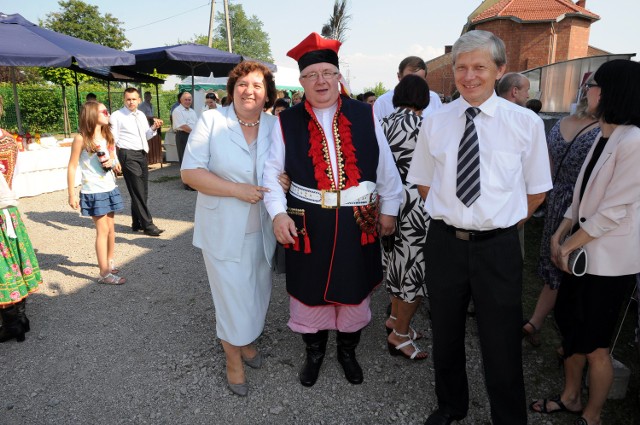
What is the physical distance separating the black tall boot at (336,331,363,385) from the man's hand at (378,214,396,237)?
716mm

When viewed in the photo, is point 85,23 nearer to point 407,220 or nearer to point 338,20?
point 338,20

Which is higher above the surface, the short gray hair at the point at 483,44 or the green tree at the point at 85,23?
the green tree at the point at 85,23

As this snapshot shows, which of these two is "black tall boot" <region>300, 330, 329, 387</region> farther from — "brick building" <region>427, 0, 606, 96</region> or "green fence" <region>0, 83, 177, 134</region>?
"brick building" <region>427, 0, 606, 96</region>

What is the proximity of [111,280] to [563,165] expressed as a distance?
4.37 metres

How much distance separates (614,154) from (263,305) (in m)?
2.17

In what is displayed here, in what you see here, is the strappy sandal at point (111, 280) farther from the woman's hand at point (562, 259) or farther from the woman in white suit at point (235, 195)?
the woman's hand at point (562, 259)

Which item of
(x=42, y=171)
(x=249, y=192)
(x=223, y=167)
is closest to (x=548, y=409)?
(x=249, y=192)

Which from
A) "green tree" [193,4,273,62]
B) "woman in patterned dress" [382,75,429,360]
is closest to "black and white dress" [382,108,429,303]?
"woman in patterned dress" [382,75,429,360]

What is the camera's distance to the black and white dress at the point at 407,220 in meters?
2.92

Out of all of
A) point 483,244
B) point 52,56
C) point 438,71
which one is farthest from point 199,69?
point 438,71

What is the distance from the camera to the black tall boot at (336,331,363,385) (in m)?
2.96

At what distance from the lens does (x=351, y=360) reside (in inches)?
119

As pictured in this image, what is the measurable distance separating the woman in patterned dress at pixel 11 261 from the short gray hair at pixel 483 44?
337cm

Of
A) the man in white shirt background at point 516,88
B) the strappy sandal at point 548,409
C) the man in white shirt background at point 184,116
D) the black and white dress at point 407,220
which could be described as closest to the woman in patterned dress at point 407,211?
the black and white dress at point 407,220
